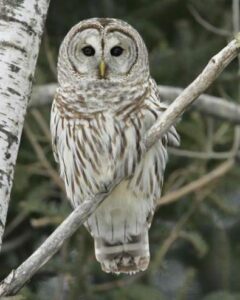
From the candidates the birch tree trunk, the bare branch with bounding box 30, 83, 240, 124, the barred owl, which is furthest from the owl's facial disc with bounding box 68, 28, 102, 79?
the bare branch with bounding box 30, 83, 240, 124

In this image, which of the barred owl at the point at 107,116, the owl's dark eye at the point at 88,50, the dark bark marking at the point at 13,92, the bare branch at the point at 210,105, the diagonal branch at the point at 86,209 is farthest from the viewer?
the bare branch at the point at 210,105

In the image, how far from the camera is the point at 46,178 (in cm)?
699

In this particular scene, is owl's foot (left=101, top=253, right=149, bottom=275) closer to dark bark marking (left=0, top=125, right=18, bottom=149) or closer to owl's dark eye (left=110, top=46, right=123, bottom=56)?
owl's dark eye (left=110, top=46, right=123, bottom=56)

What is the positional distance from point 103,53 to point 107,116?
26 cm

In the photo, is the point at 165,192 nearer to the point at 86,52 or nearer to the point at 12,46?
the point at 86,52

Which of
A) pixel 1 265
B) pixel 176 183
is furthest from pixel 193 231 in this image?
pixel 1 265

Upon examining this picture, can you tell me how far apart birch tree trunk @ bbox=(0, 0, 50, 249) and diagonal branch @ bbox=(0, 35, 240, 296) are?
0.59ft

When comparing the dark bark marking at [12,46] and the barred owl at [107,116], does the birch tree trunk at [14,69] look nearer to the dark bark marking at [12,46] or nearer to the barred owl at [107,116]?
the dark bark marking at [12,46]

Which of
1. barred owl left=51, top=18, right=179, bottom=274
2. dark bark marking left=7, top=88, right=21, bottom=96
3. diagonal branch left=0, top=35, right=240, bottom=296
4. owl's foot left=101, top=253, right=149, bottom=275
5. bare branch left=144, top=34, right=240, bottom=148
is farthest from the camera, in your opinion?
owl's foot left=101, top=253, right=149, bottom=275

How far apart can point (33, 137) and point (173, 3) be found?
5.22 feet

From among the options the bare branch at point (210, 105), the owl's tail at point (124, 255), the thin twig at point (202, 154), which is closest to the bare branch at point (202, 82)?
the owl's tail at point (124, 255)

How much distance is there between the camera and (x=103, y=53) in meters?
5.00

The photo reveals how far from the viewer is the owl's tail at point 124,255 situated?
545cm

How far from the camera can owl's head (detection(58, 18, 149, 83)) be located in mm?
5027
